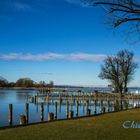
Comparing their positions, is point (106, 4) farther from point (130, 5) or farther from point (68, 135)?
point (68, 135)

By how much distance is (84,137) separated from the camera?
44.8ft

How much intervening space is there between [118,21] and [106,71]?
6618 centimetres

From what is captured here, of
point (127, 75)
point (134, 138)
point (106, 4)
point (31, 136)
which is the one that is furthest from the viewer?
point (127, 75)

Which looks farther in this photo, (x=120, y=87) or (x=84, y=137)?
(x=120, y=87)

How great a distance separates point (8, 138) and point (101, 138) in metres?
3.86

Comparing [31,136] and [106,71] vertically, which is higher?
[106,71]

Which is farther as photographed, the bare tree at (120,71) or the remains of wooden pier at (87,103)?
the bare tree at (120,71)

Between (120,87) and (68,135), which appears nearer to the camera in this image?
(68,135)

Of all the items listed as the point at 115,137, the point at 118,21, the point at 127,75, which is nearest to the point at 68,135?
the point at 115,137

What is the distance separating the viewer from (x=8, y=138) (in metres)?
13.7

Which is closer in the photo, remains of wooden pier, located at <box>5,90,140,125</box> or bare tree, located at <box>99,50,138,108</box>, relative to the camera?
remains of wooden pier, located at <box>5,90,140,125</box>

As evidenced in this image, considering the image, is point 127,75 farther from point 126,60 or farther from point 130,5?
point 130,5

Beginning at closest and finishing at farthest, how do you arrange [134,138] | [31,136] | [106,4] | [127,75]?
[134,138]
[31,136]
[106,4]
[127,75]

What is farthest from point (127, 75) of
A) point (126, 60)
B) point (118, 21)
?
point (118, 21)
